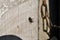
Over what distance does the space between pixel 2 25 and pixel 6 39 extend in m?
0.27

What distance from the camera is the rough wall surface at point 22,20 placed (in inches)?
92.0

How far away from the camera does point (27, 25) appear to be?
2.35 meters

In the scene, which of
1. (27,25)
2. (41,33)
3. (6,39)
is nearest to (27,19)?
(27,25)

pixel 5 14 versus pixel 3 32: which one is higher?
pixel 5 14

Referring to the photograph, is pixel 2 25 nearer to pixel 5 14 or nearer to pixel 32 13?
pixel 5 14

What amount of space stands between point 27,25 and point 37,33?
14cm

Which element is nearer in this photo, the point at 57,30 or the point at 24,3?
the point at 57,30

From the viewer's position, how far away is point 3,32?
2.32 metres

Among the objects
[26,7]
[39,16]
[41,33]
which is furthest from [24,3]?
[41,33]

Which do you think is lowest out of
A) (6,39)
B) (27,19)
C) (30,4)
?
(6,39)

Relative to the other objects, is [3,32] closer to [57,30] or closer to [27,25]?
[27,25]

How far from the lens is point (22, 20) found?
2.35 metres

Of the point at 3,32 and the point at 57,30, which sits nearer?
the point at 57,30

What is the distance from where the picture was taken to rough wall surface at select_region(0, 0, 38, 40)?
2336mm
